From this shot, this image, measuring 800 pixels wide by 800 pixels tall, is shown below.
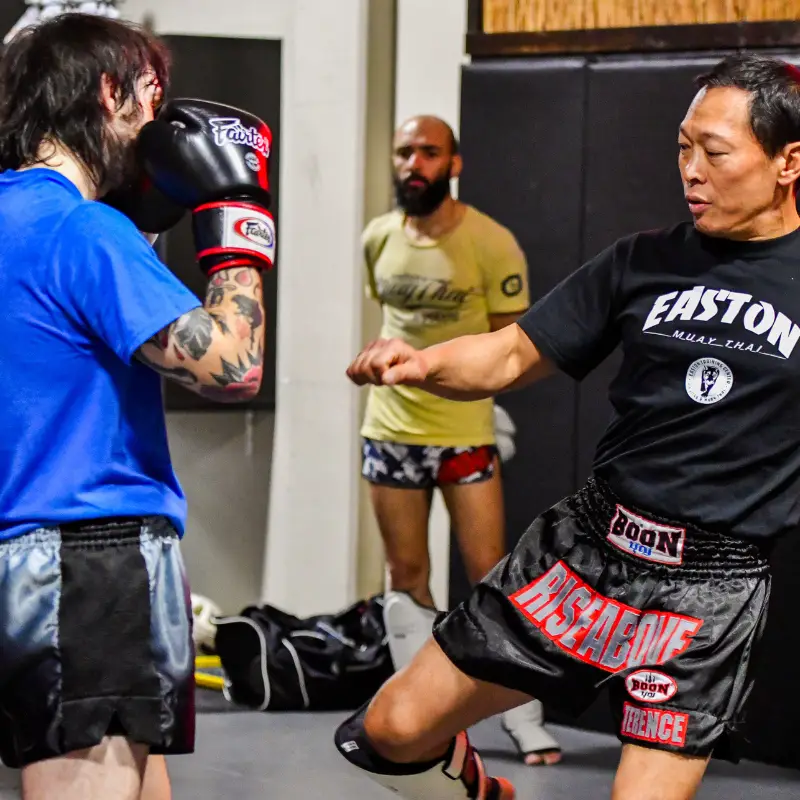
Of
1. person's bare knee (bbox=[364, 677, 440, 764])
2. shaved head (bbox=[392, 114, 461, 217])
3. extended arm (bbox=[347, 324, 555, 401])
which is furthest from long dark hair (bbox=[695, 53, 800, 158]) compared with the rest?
shaved head (bbox=[392, 114, 461, 217])

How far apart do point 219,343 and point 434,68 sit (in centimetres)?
330

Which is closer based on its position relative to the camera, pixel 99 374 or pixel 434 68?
pixel 99 374

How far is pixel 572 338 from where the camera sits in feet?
8.05

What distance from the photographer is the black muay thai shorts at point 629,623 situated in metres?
2.18

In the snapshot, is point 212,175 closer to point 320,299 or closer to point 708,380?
point 708,380

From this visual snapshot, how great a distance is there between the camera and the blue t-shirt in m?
1.74

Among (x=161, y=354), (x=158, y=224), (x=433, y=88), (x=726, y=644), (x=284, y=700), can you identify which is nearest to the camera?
(x=161, y=354)

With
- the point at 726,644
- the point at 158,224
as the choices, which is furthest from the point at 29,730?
the point at 726,644

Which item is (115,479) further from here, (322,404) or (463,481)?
(322,404)

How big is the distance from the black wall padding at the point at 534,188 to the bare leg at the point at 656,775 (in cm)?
189

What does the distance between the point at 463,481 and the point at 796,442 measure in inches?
69.7

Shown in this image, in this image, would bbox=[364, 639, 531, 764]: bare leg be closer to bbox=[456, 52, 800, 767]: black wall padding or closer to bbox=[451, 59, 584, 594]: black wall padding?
bbox=[456, 52, 800, 767]: black wall padding

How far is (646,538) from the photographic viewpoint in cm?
227

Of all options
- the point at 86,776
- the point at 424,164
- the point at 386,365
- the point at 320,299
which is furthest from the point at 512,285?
the point at 86,776
